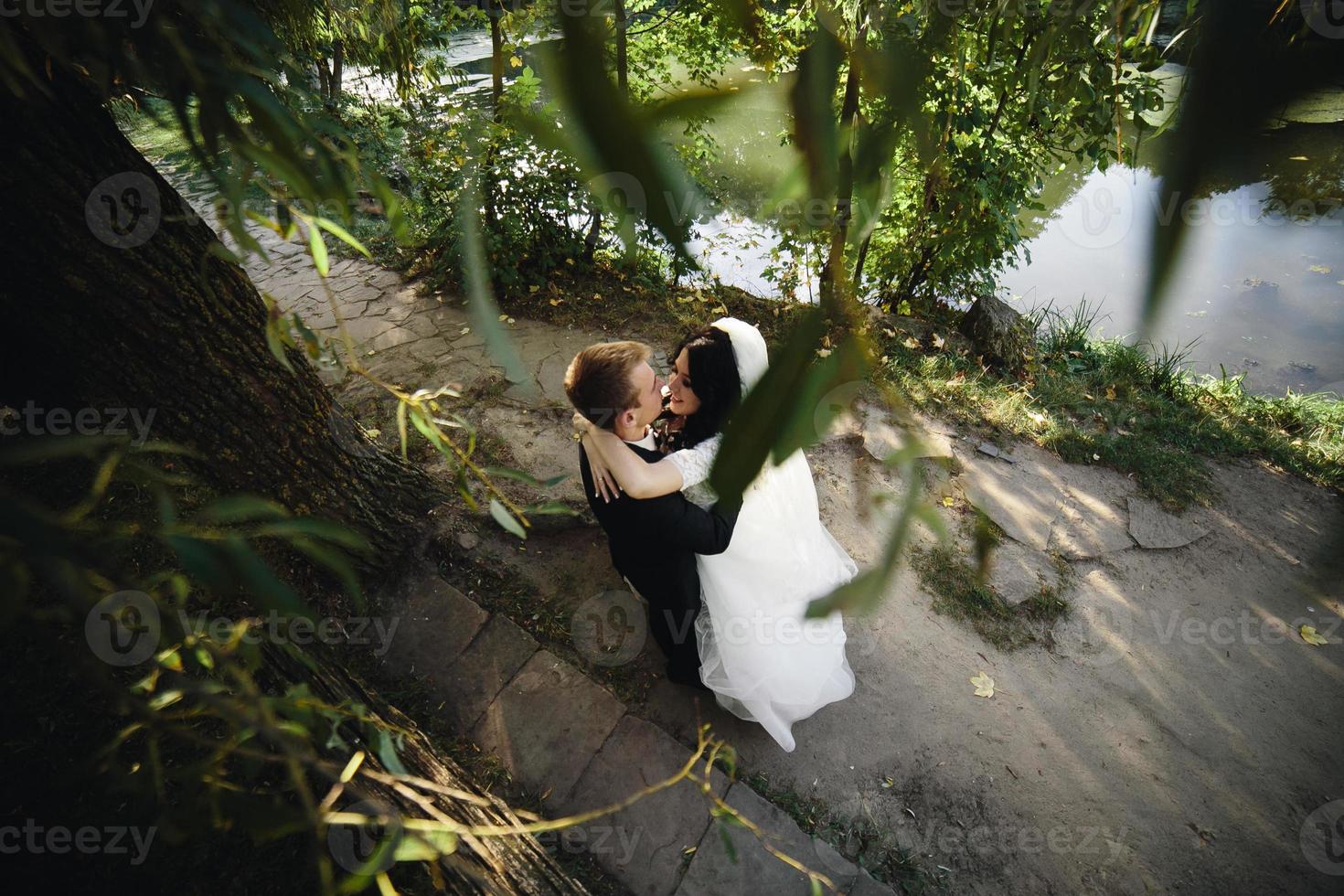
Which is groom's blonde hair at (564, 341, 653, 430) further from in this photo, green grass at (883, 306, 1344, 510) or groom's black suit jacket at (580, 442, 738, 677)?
green grass at (883, 306, 1344, 510)

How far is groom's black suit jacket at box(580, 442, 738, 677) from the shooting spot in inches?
68.3

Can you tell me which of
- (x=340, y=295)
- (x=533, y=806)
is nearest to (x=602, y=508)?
(x=533, y=806)

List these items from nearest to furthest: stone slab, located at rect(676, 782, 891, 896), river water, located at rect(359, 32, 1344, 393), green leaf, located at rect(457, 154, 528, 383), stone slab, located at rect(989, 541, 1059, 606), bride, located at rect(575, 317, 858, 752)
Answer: river water, located at rect(359, 32, 1344, 393) < green leaf, located at rect(457, 154, 528, 383) < stone slab, located at rect(676, 782, 891, 896) < bride, located at rect(575, 317, 858, 752) < stone slab, located at rect(989, 541, 1059, 606)

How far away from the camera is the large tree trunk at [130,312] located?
1160 mm

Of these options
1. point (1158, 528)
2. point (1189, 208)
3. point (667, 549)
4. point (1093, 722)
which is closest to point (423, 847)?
point (1189, 208)

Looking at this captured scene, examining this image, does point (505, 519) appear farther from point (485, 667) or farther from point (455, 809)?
point (485, 667)

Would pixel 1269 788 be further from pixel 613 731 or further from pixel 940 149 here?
pixel 940 149

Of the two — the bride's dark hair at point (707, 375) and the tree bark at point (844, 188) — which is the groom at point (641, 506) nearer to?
the bride's dark hair at point (707, 375)

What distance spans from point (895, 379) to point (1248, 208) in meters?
3.24

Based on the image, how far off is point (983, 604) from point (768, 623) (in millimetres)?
1146

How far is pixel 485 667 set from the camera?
2.09m

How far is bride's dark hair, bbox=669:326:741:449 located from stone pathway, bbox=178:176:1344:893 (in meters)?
0.47

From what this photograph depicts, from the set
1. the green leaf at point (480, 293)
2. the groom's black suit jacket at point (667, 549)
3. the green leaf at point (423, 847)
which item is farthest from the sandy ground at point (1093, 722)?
the green leaf at point (480, 293)

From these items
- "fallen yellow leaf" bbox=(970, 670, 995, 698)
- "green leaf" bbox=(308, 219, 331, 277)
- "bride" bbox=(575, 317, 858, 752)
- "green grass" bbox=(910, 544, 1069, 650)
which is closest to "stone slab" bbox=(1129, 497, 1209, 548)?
"green grass" bbox=(910, 544, 1069, 650)
